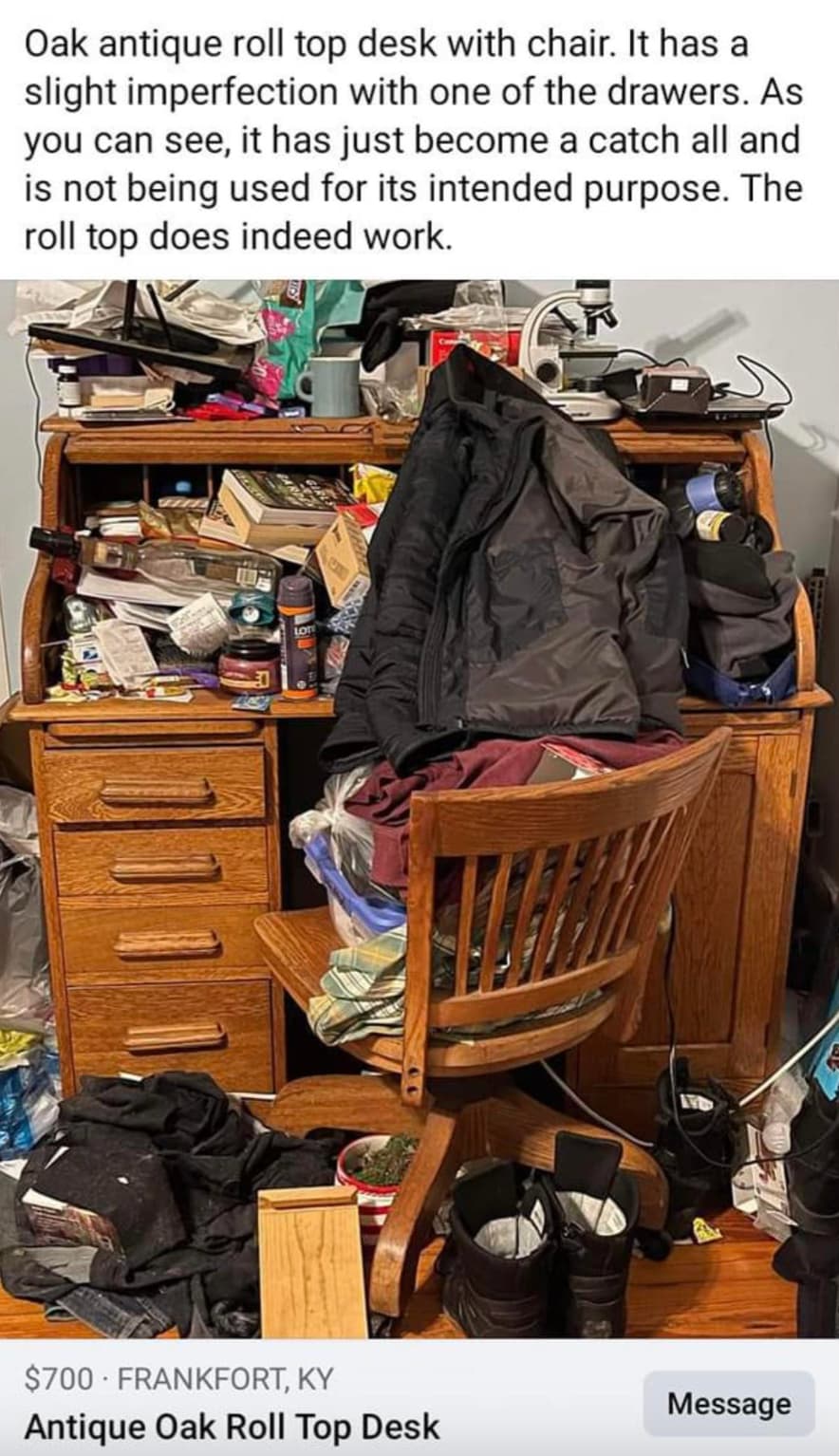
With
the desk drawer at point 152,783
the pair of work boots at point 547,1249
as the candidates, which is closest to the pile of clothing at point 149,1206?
the pair of work boots at point 547,1249

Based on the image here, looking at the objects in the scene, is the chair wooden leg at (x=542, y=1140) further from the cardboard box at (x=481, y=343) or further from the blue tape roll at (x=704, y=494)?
the cardboard box at (x=481, y=343)

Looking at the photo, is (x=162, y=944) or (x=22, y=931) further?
(x=22, y=931)

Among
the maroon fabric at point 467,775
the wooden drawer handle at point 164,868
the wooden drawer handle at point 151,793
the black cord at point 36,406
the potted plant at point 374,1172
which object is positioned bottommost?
the potted plant at point 374,1172

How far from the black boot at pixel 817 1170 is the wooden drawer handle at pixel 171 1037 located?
79cm

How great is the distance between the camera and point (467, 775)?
1572 mm

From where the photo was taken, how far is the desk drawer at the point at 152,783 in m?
1.84

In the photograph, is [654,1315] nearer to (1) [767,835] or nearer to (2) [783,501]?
(1) [767,835]

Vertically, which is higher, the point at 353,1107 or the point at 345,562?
the point at 345,562

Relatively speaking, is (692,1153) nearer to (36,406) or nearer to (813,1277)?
(813,1277)

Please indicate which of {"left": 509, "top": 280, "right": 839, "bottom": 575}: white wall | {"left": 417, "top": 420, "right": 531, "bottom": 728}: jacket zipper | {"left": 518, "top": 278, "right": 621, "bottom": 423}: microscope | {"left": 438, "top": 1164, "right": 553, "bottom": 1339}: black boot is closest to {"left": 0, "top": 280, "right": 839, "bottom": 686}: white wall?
{"left": 509, "top": 280, "right": 839, "bottom": 575}: white wall

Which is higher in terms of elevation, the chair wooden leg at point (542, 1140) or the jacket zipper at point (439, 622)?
the jacket zipper at point (439, 622)

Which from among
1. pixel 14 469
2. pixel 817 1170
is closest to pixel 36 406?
pixel 14 469

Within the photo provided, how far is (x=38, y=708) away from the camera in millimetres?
1831

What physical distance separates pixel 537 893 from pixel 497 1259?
412 millimetres
